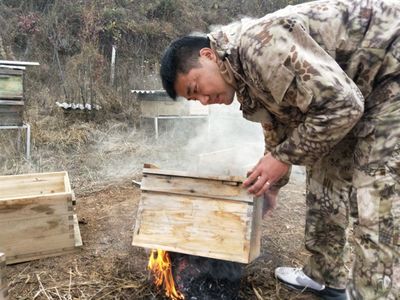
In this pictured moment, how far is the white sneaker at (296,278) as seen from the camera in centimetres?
279

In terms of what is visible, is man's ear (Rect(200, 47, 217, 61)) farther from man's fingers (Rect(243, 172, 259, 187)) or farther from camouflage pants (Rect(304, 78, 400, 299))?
camouflage pants (Rect(304, 78, 400, 299))

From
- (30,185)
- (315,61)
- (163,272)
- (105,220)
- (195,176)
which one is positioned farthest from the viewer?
(105,220)

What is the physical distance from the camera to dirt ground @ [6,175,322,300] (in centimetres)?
273

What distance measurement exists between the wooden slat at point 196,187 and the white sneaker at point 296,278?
0.93 m

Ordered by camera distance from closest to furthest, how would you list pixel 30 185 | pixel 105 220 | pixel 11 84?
pixel 30 185 < pixel 105 220 < pixel 11 84

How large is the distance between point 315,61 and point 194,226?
1262 millimetres

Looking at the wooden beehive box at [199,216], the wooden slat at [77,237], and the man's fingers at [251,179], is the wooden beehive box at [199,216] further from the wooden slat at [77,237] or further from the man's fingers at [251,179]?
the wooden slat at [77,237]

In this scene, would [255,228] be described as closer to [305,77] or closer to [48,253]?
[305,77]

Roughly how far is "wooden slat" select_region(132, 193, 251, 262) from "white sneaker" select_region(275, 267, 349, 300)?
78cm

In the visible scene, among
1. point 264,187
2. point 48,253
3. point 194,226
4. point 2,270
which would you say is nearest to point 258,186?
point 264,187

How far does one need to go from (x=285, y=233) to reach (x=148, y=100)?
16.1ft

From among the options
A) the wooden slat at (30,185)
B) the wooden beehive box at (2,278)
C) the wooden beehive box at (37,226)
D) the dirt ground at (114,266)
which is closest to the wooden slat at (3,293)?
the wooden beehive box at (2,278)

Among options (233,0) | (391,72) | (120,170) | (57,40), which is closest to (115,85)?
(57,40)

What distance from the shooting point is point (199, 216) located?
242cm
